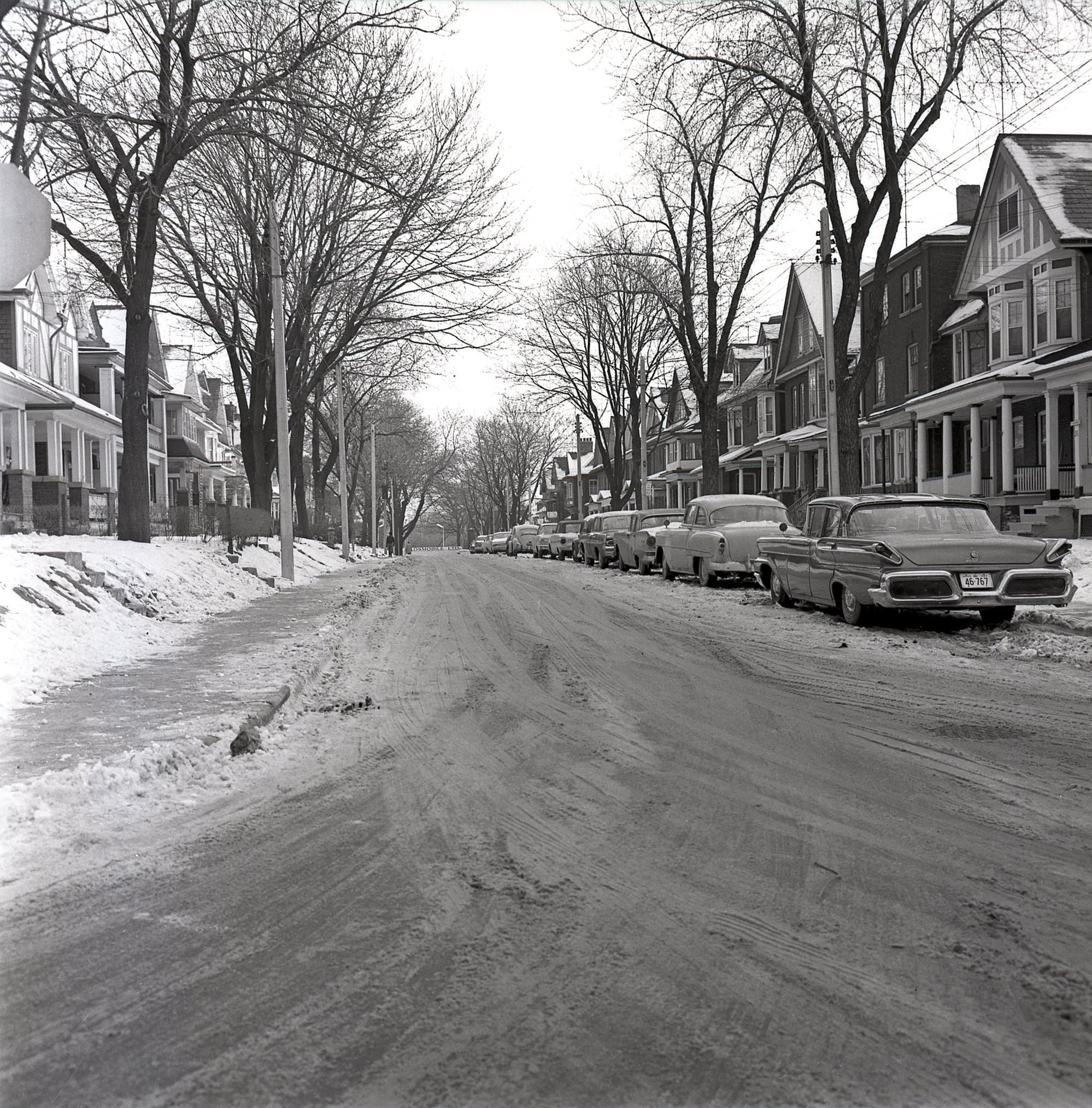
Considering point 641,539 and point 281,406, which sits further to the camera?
point 641,539

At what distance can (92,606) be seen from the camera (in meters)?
11.2

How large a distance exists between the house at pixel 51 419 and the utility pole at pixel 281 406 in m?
4.58

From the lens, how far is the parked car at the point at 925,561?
11594 mm

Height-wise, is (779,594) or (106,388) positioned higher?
(106,388)

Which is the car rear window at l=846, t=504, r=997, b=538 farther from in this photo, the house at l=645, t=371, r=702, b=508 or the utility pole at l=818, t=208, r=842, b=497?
the house at l=645, t=371, r=702, b=508

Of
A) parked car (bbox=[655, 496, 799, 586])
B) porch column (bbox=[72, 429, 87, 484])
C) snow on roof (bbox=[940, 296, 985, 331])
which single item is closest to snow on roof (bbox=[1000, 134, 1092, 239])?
snow on roof (bbox=[940, 296, 985, 331])

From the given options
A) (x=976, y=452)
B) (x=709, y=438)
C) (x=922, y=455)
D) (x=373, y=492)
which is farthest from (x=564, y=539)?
(x=976, y=452)

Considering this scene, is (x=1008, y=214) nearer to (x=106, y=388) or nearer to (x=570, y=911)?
(x=106, y=388)

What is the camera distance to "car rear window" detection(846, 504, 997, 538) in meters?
12.6

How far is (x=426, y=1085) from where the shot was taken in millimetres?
2602

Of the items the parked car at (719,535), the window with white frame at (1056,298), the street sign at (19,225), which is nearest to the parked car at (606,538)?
the parked car at (719,535)

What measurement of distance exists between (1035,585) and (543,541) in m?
41.0

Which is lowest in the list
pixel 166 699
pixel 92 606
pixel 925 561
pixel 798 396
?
pixel 166 699

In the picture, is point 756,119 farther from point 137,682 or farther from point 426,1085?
point 426,1085
